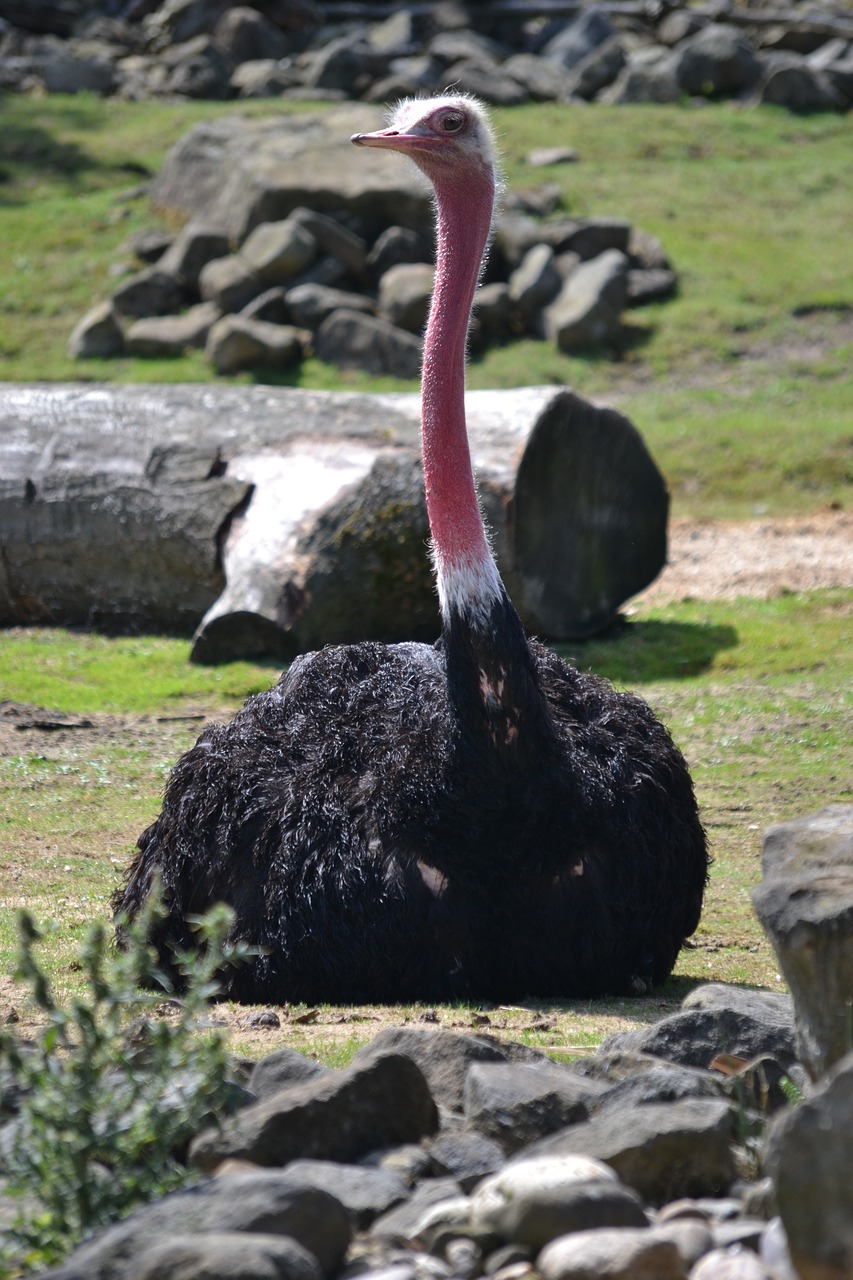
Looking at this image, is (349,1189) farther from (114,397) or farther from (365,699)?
(114,397)

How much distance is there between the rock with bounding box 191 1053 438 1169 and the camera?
138 inches

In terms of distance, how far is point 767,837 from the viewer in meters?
3.90

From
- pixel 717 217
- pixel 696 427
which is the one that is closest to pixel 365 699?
pixel 696 427

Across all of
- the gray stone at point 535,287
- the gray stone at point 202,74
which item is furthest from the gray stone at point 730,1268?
the gray stone at point 202,74

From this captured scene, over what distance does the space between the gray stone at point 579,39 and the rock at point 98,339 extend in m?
11.2

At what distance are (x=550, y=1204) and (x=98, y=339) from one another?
15.6m

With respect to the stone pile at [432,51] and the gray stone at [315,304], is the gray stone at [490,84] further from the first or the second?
the gray stone at [315,304]

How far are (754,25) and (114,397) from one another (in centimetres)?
1839

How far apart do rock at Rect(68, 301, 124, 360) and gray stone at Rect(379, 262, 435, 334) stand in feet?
8.71

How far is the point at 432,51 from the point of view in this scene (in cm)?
2631

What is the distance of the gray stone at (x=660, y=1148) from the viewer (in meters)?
3.37

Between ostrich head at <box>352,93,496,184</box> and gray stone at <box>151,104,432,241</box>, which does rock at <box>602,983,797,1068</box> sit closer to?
ostrich head at <box>352,93,496,184</box>

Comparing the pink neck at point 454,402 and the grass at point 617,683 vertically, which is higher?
the pink neck at point 454,402

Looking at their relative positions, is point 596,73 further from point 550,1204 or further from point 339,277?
point 550,1204
